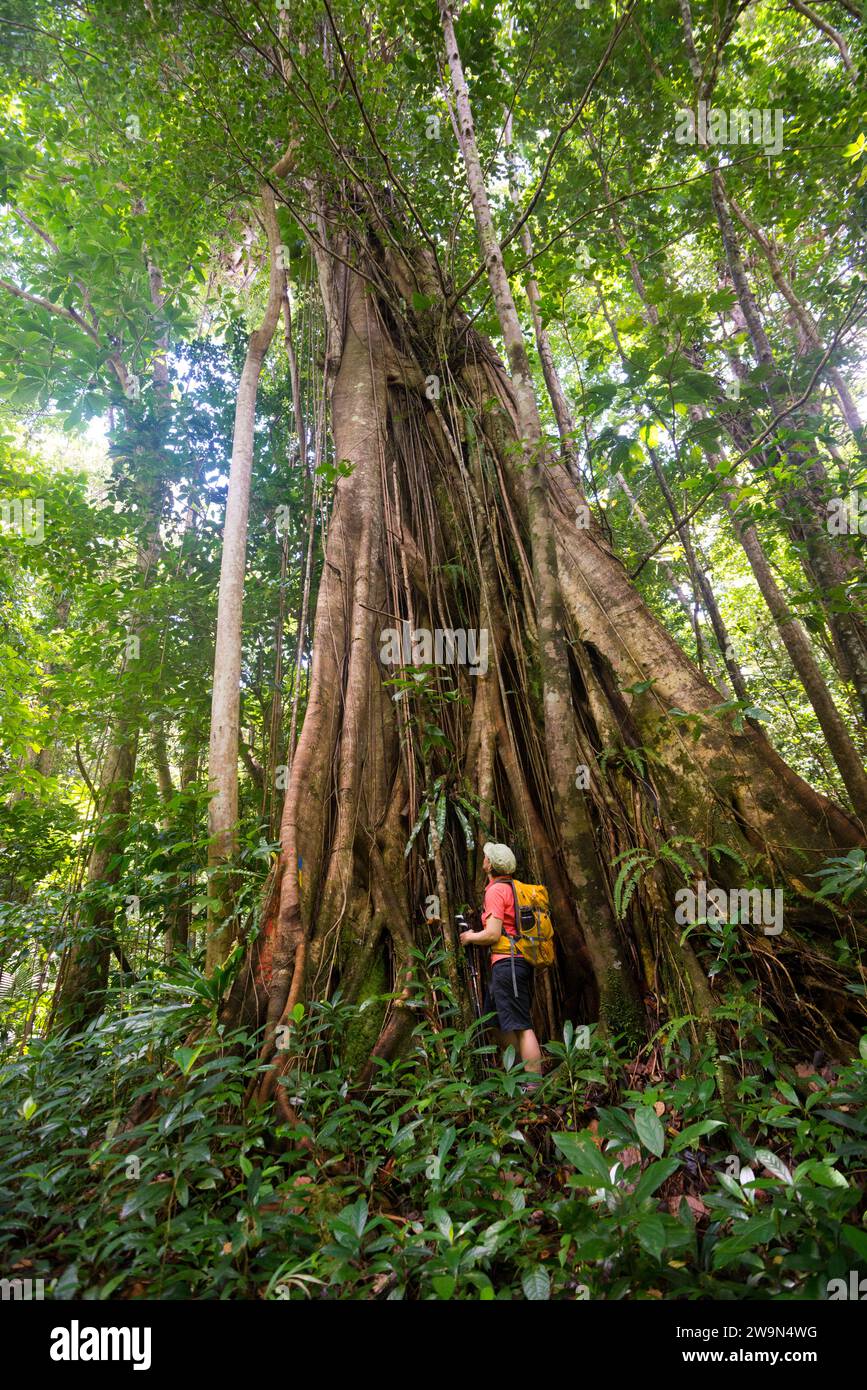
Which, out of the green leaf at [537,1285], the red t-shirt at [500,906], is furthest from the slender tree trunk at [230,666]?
the green leaf at [537,1285]

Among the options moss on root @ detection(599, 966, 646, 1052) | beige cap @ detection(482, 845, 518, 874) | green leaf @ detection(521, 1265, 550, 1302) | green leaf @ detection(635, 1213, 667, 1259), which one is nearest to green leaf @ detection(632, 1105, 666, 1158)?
green leaf @ detection(635, 1213, 667, 1259)

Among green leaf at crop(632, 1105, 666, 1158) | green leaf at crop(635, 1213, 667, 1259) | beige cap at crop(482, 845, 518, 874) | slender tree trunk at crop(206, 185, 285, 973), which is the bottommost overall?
green leaf at crop(635, 1213, 667, 1259)

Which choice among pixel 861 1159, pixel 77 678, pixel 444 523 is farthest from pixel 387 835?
pixel 77 678

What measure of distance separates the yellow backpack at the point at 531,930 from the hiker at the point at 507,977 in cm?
1

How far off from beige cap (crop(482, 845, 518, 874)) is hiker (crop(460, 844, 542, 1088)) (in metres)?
0.05

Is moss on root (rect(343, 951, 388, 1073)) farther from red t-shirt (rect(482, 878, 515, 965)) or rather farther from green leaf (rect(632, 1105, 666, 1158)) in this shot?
green leaf (rect(632, 1105, 666, 1158))

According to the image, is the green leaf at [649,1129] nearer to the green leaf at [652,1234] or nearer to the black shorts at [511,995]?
the green leaf at [652,1234]

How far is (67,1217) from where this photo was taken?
1.49 meters

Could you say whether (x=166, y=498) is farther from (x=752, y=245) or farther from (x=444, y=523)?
(x=752, y=245)

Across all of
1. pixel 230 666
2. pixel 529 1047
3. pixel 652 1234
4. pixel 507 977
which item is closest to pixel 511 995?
pixel 507 977

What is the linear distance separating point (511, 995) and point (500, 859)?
0.58 meters

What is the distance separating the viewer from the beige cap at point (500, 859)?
2.85 meters

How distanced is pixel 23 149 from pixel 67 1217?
7.48m

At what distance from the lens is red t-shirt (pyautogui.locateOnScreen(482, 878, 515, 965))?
8.86 ft
